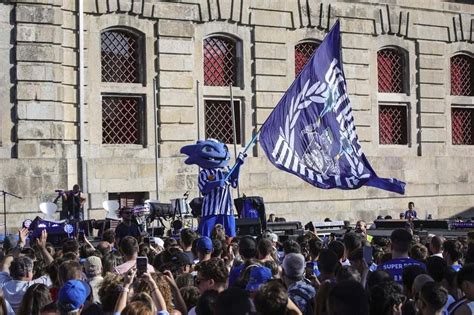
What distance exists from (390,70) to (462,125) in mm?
3463

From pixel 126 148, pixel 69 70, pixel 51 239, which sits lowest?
pixel 51 239

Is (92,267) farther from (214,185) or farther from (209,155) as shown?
(209,155)

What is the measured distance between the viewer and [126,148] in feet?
85.7

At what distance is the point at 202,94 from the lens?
89.9 feet

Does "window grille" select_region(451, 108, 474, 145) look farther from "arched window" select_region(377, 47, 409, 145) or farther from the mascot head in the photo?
the mascot head

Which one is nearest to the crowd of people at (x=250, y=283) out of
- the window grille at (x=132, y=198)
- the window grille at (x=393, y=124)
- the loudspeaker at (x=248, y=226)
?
the loudspeaker at (x=248, y=226)

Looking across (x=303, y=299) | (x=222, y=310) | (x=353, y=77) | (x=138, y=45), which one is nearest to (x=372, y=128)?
(x=353, y=77)

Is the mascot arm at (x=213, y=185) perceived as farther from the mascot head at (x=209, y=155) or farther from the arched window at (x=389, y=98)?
the arched window at (x=389, y=98)

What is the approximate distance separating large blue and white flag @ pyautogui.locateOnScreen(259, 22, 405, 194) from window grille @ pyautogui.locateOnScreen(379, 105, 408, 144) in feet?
48.7

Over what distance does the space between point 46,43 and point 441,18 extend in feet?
44.8

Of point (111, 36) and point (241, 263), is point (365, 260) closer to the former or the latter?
point (241, 263)

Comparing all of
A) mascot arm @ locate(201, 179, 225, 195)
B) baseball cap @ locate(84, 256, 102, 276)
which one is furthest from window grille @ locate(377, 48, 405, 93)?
baseball cap @ locate(84, 256, 102, 276)

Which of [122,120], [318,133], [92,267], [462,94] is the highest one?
[462,94]

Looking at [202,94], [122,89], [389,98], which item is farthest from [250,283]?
[389,98]
